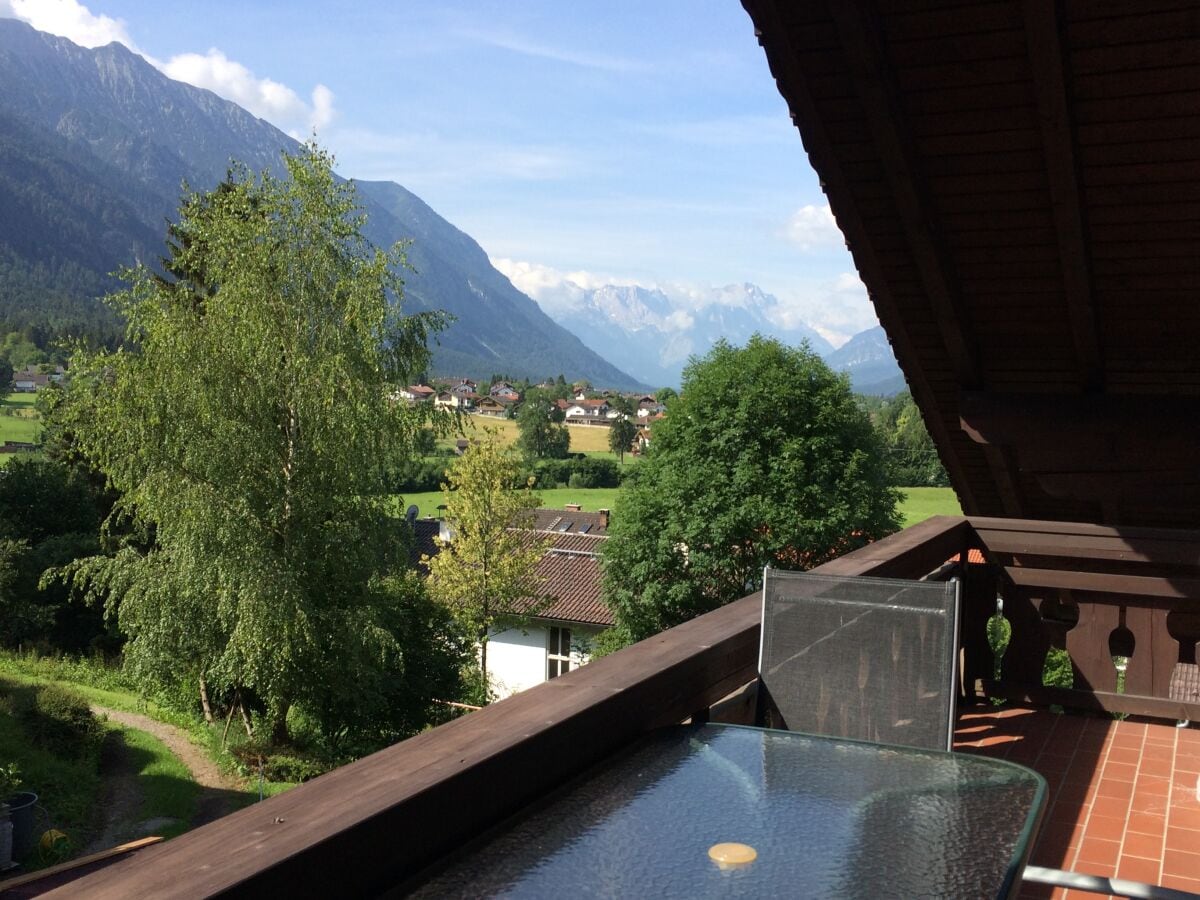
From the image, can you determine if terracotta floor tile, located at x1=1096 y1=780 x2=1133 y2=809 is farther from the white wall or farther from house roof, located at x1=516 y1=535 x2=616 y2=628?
the white wall

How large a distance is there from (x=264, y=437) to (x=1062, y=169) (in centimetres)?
1415

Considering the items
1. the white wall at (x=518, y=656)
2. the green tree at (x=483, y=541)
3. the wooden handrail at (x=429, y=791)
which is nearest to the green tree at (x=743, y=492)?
the green tree at (x=483, y=541)

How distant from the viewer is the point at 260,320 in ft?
51.9

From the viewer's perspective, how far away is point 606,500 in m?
67.0

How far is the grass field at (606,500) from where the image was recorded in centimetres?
5144

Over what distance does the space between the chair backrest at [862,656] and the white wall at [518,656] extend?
29865 mm

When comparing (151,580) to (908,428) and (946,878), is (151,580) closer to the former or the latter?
(946,878)

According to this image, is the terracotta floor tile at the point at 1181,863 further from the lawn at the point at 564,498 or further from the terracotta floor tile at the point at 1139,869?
the lawn at the point at 564,498

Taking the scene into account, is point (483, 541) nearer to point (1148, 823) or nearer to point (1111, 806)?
point (1111, 806)

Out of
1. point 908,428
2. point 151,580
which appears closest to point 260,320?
point 151,580

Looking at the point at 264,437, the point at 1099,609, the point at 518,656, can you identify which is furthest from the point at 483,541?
the point at 1099,609

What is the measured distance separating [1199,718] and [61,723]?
16.8m

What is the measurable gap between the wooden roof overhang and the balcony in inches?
27.5

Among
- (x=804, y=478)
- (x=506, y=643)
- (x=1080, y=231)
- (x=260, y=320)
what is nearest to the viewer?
(x=1080, y=231)
